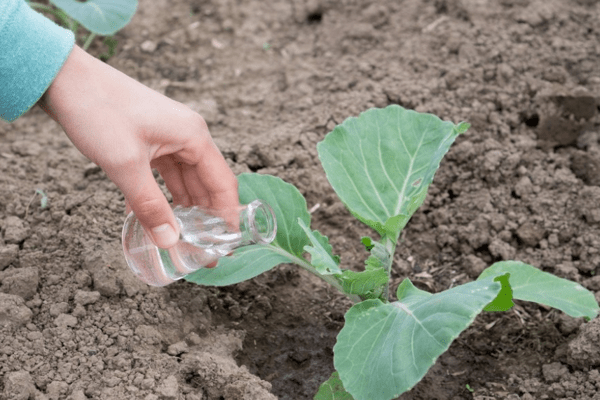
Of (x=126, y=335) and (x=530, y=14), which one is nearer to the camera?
(x=126, y=335)

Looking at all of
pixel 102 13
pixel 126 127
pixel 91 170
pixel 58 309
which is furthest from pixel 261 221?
pixel 102 13

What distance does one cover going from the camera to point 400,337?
1593mm

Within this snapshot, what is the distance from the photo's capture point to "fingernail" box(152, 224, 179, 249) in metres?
1.52

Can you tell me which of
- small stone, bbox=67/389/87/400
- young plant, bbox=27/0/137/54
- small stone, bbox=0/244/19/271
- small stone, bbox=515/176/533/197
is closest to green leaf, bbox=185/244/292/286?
small stone, bbox=67/389/87/400

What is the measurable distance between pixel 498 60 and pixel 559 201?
0.78m

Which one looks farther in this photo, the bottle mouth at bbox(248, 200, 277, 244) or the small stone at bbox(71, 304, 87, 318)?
the small stone at bbox(71, 304, 87, 318)

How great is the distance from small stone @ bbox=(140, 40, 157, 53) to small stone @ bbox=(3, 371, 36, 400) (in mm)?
2022

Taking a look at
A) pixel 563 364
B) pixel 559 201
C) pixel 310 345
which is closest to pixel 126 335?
pixel 310 345

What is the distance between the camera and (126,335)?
185 cm

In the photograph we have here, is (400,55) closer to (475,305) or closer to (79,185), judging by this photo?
(79,185)

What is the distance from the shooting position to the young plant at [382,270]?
1538 millimetres

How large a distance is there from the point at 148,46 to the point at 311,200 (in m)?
1.41

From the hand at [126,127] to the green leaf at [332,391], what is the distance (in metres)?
0.60

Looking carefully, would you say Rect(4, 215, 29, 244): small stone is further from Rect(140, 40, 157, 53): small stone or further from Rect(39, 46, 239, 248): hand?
Rect(140, 40, 157, 53): small stone
